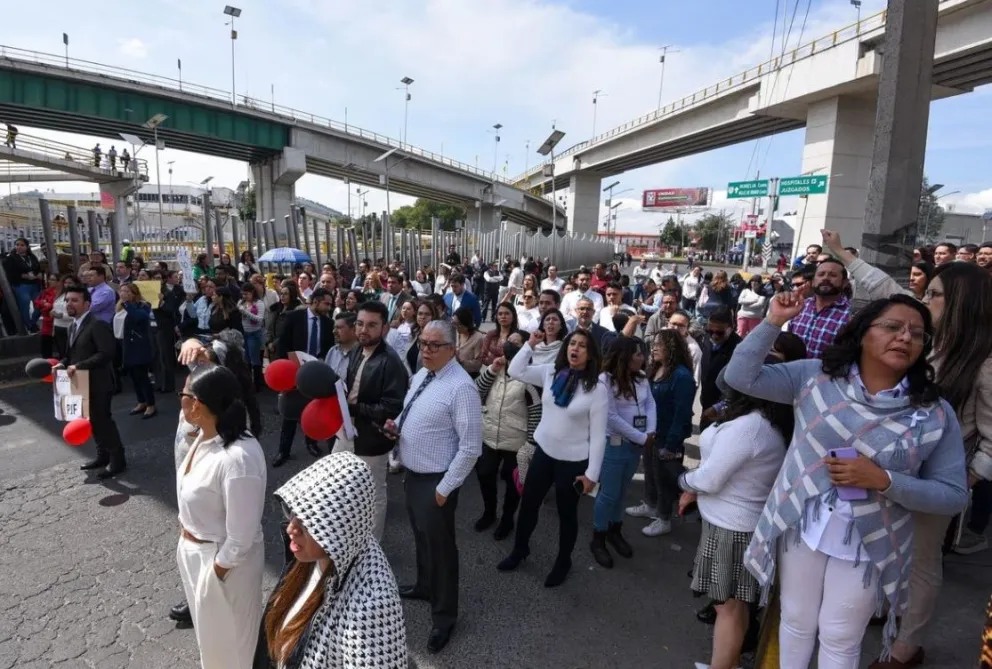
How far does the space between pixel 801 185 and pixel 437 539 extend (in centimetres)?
2344

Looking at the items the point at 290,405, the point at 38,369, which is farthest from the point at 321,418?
the point at 38,369

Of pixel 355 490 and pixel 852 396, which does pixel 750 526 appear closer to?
pixel 852 396

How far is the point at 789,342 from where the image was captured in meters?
2.90

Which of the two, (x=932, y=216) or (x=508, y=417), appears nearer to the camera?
(x=508, y=417)

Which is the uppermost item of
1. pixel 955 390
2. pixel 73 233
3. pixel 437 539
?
pixel 73 233

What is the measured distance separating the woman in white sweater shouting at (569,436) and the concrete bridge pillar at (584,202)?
4821cm

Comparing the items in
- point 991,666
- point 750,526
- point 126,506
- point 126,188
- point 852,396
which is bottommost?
point 126,506

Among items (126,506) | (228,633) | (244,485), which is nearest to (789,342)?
(244,485)

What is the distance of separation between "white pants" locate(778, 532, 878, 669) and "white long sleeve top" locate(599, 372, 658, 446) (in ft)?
5.29

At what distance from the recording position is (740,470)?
102 inches

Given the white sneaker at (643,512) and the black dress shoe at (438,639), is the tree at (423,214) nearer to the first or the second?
the white sneaker at (643,512)

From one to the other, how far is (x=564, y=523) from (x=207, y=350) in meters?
2.54

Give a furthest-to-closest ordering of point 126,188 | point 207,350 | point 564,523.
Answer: point 126,188 → point 564,523 → point 207,350

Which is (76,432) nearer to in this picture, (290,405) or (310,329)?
(290,405)
